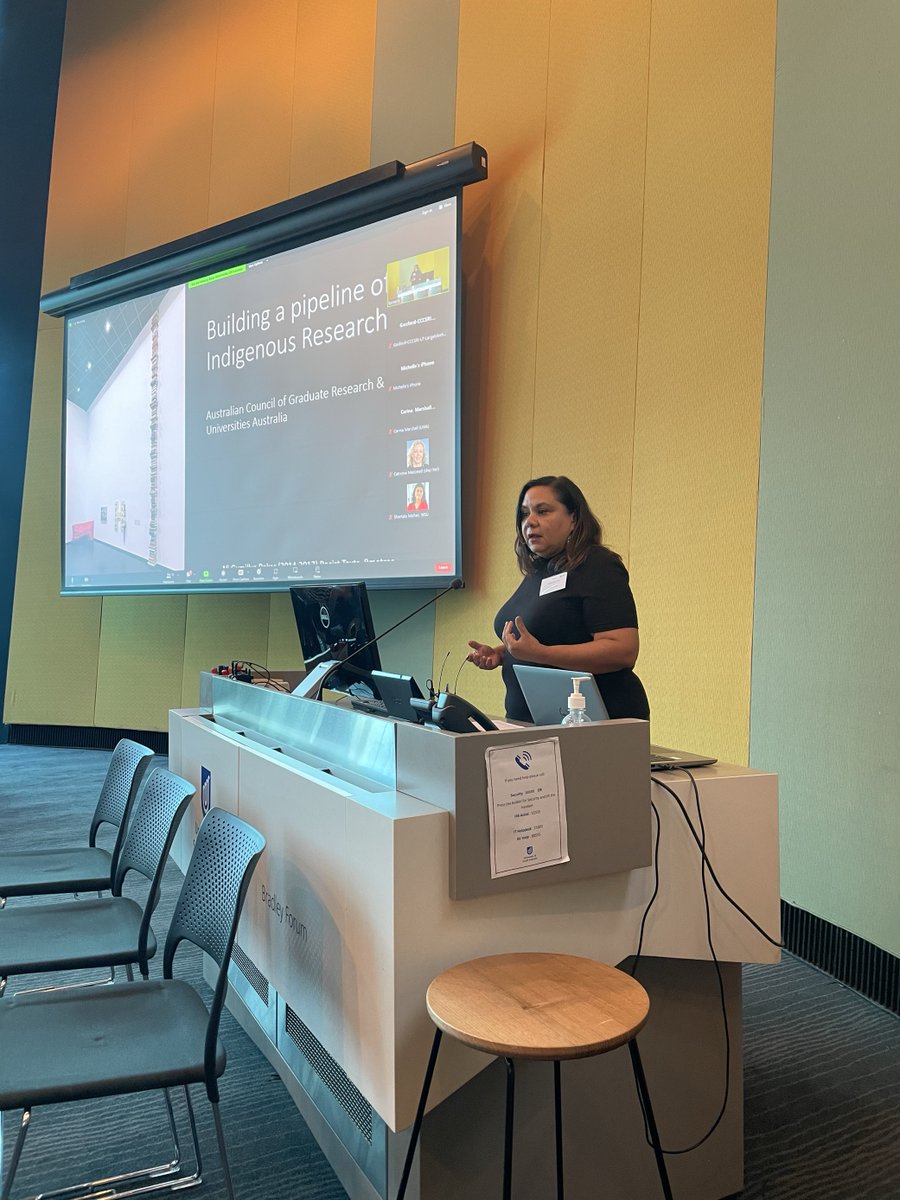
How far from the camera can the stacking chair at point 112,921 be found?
79.4 inches

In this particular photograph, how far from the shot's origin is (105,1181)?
176cm

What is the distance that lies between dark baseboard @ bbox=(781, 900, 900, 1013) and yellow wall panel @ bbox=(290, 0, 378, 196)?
449 cm

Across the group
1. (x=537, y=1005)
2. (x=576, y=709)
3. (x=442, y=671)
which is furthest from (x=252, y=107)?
(x=537, y=1005)

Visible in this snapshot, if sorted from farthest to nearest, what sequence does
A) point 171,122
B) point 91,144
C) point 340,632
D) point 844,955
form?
point 91,144 → point 171,122 → point 844,955 → point 340,632

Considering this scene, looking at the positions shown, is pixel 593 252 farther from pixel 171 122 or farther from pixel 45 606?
pixel 45 606

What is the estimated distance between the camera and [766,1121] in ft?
6.55

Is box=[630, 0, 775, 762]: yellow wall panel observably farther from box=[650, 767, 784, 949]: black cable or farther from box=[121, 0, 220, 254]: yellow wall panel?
box=[121, 0, 220, 254]: yellow wall panel

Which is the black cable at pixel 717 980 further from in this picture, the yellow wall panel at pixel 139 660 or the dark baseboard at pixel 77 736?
A: the dark baseboard at pixel 77 736

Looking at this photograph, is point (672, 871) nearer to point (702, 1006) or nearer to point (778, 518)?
point (702, 1006)

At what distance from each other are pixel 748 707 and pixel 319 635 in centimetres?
164

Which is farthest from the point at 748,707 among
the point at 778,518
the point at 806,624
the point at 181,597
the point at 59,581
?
the point at 59,581

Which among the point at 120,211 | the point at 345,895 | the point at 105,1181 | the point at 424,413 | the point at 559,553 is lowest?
the point at 105,1181

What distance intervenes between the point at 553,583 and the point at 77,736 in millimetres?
5394

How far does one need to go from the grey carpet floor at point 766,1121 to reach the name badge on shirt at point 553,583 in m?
1.29
